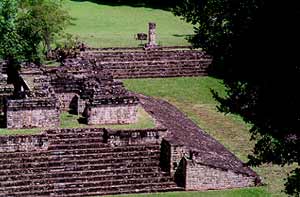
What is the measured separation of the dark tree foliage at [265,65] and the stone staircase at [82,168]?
6.83m

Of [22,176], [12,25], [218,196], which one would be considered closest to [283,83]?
[218,196]

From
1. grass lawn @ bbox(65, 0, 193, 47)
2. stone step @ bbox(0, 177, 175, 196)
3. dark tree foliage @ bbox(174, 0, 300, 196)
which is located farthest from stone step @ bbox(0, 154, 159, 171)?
grass lawn @ bbox(65, 0, 193, 47)

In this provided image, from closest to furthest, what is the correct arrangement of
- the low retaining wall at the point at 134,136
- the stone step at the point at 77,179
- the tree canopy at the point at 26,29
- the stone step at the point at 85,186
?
the stone step at the point at 85,186 → the stone step at the point at 77,179 → the low retaining wall at the point at 134,136 → the tree canopy at the point at 26,29

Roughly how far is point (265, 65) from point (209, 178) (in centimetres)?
801

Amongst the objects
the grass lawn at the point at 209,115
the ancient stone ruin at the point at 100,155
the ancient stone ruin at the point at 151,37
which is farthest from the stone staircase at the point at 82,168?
the ancient stone ruin at the point at 151,37

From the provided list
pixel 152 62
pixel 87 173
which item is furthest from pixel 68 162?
pixel 152 62

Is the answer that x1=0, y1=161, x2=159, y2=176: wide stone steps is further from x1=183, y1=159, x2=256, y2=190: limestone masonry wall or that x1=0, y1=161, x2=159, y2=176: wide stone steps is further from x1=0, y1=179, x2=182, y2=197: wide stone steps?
x1=183, y1=159, x2=256, y2=190: limestone masonry wall

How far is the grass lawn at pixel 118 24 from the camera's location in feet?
133

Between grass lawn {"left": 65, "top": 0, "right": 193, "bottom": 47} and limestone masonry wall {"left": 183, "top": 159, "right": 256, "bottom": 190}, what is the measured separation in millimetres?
19921

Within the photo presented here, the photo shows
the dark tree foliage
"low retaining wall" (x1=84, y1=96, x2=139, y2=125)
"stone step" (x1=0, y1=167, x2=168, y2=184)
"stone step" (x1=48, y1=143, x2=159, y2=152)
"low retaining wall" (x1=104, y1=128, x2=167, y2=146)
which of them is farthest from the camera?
"low retaining wall" (x1=84, y1=96, x2=139, y2=125)

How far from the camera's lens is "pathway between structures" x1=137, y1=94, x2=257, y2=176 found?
19938 millimetres

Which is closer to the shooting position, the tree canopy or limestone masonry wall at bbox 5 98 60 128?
limestone masonry wall at bbox 5 98 60 128

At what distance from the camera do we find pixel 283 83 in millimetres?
11602

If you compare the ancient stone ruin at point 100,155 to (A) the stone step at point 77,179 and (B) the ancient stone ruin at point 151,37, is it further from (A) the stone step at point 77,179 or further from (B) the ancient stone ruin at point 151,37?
(B) the ancient stone ruin at point 151,37
